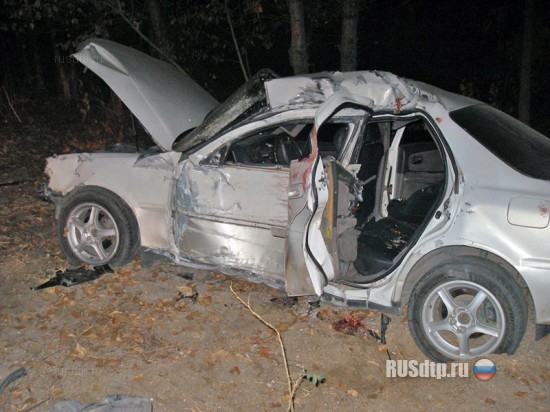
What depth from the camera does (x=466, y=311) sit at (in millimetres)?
3607

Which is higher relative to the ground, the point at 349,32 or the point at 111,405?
the point at 349,32

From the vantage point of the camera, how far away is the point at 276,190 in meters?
4.21

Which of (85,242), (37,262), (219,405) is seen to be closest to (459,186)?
(219,405)

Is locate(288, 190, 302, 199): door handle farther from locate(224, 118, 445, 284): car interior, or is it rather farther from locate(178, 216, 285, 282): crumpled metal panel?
locate(178, 216, 285, 282): crumpled metal panel

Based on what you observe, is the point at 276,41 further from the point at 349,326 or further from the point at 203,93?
the point at 349,326

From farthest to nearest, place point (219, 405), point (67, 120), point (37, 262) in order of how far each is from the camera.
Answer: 1. point (67, 120)
2. point (37, 262)
3. point (219, 405)

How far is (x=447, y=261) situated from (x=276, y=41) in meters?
17.1

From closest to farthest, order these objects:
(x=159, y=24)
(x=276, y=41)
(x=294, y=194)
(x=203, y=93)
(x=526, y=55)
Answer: (x=294, y=194), (x=203, y=93), (x=526, y=55), (x=159, y=24), (x=276, y=41)

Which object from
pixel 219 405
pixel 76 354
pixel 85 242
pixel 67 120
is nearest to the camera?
pixel 219 405

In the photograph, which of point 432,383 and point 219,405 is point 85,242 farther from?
point 432,383

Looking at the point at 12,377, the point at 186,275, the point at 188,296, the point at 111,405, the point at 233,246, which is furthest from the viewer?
the point at 186,275

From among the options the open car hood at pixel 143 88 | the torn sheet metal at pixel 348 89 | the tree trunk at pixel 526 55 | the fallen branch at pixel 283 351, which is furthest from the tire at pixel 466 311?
the tree trunk at pixel 526 55

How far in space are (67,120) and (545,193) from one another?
11.1 m

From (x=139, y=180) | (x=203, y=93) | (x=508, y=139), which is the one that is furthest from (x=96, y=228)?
(x=508, y=139)
